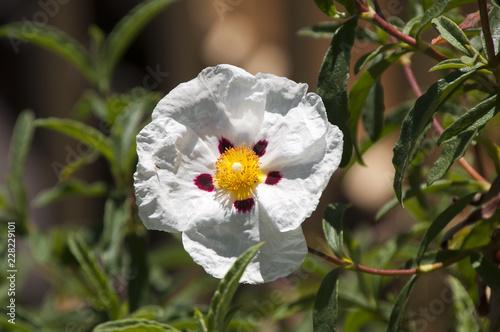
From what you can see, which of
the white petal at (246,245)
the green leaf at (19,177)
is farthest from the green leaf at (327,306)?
the green leaf at (19,177)

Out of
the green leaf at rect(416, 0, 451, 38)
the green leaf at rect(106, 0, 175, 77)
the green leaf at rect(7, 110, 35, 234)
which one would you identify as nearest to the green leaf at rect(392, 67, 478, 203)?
the green leaf at rect(416, 0, 451, 38)

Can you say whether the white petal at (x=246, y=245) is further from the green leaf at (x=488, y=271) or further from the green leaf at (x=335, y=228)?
the green leaf at (x=488, y=271)

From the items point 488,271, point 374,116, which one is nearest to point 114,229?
point 374,116

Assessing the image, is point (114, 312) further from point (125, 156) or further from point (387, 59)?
point (387, 59)

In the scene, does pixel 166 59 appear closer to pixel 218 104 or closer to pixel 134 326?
pixel 218 104

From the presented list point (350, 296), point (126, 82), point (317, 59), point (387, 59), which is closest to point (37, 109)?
point (126, 82)

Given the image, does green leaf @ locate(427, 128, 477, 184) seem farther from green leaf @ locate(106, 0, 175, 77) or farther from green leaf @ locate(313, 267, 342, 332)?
green leaf @ locate(106, 0, 175, 77)
